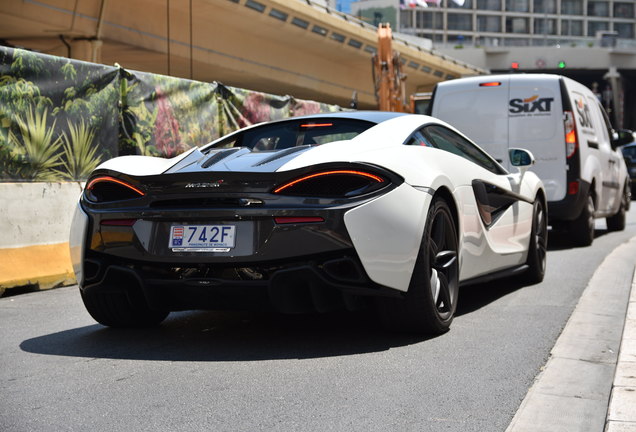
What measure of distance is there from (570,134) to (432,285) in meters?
6.94

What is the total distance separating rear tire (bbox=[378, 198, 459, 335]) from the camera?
5.25 m

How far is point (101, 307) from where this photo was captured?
18.5 feet

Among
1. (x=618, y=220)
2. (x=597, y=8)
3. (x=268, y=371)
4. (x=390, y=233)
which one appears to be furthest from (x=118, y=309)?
(x=597, y=8)

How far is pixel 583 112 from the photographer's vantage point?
12.5 metres

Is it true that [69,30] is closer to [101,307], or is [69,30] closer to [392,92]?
[392,92]

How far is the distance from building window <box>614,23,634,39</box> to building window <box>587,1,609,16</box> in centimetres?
350

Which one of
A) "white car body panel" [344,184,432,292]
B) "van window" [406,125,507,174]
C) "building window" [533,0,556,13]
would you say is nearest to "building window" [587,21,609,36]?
"building window" [533,0,556,13]

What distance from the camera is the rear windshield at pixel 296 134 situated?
5855 mm

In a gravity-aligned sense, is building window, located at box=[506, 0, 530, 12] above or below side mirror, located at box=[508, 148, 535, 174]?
above

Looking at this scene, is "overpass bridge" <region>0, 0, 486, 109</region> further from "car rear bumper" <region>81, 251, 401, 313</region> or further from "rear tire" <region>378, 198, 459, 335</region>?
"car rear bumper" <region>81, 251, 401, 313</region>

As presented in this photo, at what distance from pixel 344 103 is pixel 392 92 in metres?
22.9

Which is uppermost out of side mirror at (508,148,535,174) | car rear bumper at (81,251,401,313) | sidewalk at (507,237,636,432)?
side mirror at (508,148,535,174)

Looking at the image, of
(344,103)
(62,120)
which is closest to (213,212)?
(62,120)

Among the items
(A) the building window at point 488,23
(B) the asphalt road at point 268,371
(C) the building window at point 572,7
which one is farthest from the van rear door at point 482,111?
(C) the building window at point 572,7
